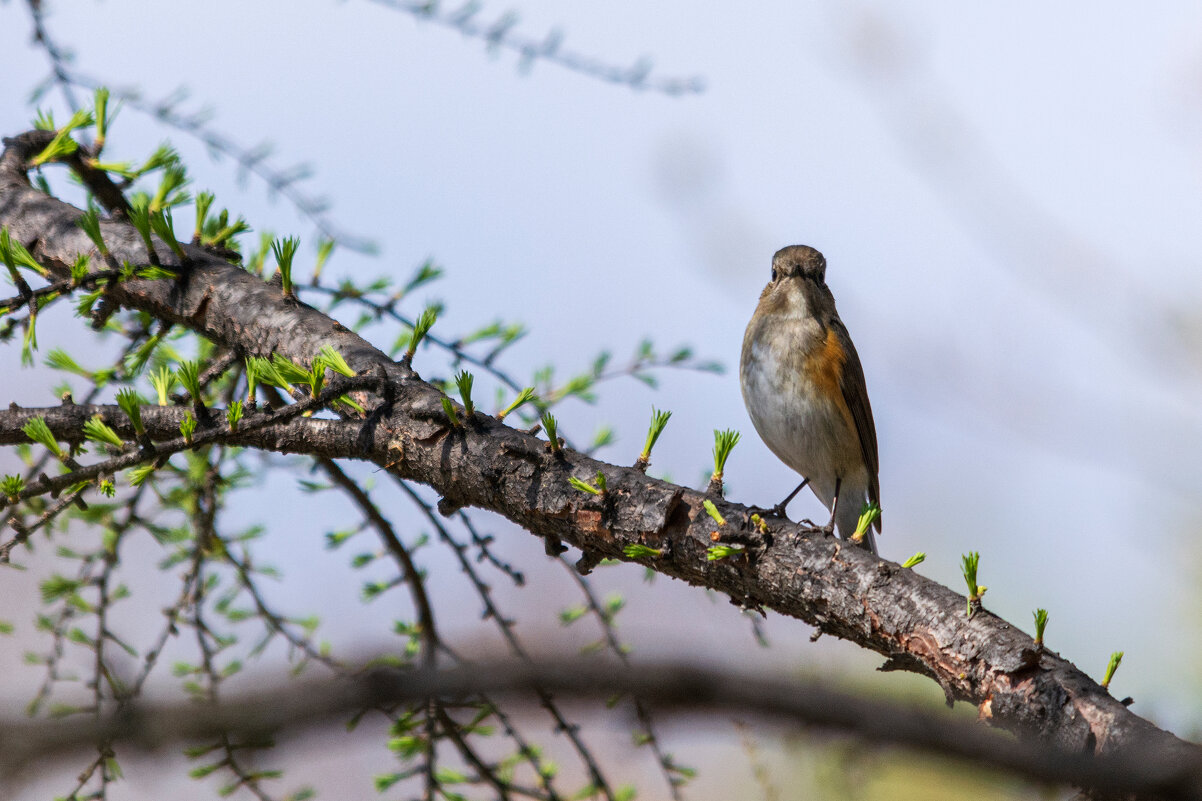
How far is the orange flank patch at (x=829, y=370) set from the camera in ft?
14.1

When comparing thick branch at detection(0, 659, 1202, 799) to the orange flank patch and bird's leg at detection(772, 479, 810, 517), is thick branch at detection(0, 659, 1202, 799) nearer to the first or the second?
bird's leg at detection(772, 479, 810, 517)

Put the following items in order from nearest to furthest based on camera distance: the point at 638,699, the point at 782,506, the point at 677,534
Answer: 1. the point at 638,699
2. the point at 677,534
3. the point at 782,506

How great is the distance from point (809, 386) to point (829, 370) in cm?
13

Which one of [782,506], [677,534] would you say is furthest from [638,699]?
[782,506]

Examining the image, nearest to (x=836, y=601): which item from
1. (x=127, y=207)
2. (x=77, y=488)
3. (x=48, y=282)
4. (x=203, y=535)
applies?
(x=77, y=488)

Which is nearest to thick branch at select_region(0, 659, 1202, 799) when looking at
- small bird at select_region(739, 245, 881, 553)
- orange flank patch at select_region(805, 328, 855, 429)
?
small bird at select_region(739, 245, 881, 553)

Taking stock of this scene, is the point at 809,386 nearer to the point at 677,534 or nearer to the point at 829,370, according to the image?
the point at 829,370

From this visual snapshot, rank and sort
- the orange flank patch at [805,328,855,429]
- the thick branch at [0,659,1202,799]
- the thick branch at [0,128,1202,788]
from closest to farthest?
1. the thick branch at [0,659,1202,799]
2. the thick branch at [0,128,1202,788]
3. the orange flank patch at [805,328,855,429]

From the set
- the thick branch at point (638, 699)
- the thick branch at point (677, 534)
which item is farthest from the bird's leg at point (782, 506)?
the thick branch at point (638, 699)

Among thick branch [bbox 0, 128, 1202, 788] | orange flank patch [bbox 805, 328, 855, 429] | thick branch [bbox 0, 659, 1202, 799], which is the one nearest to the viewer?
thick branch [bbox 0, 659, 1202, 799]

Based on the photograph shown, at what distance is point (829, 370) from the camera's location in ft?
14.3

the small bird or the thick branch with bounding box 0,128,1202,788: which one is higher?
the small bird

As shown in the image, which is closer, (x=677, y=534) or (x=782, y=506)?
(x=677, y=534)

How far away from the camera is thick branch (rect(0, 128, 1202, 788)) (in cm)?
174
